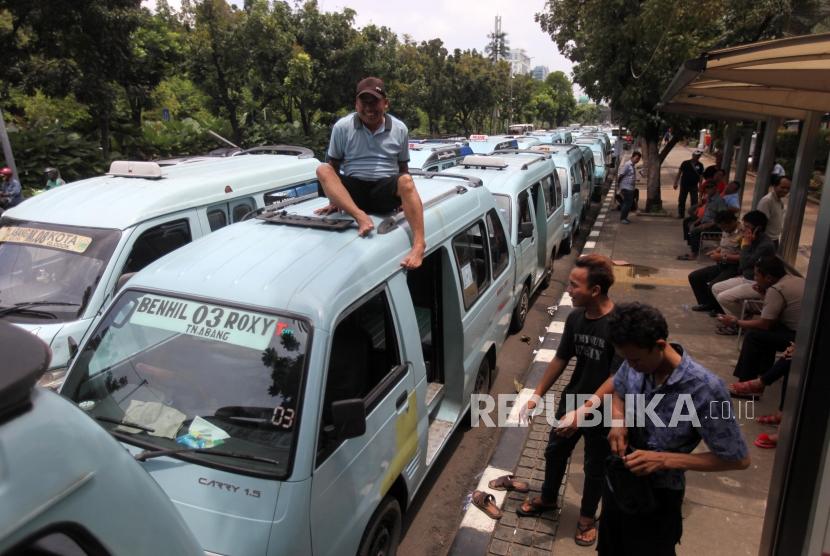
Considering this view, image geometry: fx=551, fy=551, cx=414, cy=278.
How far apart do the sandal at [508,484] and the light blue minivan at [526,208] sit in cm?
262

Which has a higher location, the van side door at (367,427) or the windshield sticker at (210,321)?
the windshield sticker at (210,321)

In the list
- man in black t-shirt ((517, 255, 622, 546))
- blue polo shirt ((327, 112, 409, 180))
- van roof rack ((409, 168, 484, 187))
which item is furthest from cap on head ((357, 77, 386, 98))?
van roof rack ((409, 168, 484, 187))

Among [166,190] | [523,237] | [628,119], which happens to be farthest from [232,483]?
[628,119]

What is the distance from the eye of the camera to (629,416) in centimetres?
263

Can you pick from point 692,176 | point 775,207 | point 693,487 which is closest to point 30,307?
point 693,487

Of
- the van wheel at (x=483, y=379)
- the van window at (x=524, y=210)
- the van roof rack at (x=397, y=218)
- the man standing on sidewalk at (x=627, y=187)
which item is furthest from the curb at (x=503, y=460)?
the man standing on sidewalk at (x=627, y=187)

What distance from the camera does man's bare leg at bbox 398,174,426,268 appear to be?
351 cm

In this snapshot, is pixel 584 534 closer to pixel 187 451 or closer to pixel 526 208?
pixel 187 451

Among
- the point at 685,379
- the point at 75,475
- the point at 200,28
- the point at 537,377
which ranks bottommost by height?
the point at 537,377

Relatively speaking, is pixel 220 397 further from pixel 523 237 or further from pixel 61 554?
pixel 523 237

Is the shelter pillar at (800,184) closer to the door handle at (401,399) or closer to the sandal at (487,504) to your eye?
the sandal at (487,504)

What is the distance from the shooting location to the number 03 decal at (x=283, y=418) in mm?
2465

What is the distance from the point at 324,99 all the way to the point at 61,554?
20854 mm

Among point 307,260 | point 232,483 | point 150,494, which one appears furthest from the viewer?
point 307,260
